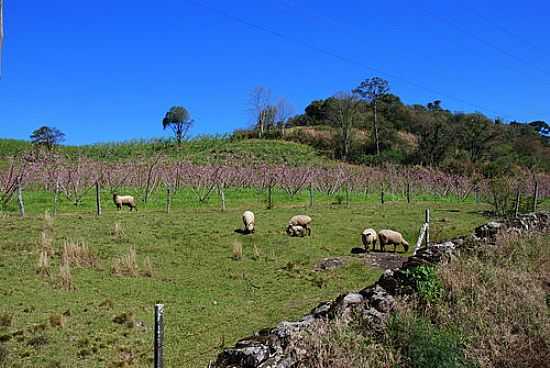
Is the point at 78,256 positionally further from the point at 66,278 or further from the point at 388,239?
the point at 388,239

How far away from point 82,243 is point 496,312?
12.7 meters

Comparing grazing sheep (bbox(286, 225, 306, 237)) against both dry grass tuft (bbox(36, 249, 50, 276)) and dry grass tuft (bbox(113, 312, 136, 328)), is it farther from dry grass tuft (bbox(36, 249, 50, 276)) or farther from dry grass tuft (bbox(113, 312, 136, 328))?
dry grass tuft (bbox(113, 312, 136, 328))

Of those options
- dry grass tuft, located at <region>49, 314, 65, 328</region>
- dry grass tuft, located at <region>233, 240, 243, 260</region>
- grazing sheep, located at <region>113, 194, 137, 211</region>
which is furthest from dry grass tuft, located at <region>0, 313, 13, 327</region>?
grazing sheep, located at <region>113, 194, 137, 211</region>

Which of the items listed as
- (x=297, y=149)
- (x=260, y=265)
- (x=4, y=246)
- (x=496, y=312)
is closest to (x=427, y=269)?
(x=496, y=312)

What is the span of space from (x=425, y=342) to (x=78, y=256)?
39.2ft

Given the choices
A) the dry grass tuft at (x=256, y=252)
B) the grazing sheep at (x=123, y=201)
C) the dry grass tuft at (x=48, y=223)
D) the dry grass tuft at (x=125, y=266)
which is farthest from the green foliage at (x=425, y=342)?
the grazing sheep at (x=123, y=201)

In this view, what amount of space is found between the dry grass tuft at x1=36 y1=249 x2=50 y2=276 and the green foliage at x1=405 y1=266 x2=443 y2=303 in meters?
10.2

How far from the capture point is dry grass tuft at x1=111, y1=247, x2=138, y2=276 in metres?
14.7

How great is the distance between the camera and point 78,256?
15.3 m

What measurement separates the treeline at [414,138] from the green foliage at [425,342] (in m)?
53.0

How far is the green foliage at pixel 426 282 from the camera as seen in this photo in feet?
24.1

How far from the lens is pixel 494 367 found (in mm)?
6273

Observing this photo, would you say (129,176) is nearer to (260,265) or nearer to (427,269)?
(260,265)

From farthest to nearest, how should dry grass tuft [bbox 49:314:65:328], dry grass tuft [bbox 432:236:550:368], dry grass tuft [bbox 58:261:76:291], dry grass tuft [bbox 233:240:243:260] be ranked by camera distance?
dry grass tuft [bbox 233:240:243:260], dry grass tuft [bbox 58:261:76:291], dry grass tuft [bbox 49:314:65:328], dry grass tuft [bbox 432:236:550:368]
